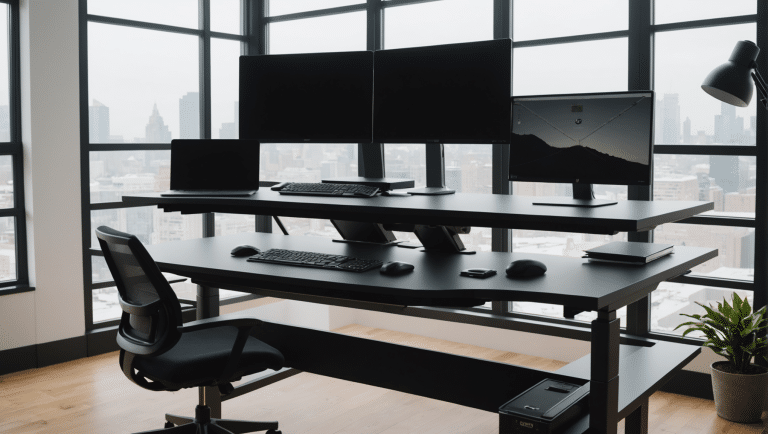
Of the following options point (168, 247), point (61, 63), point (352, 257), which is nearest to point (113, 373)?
point (168, 247)

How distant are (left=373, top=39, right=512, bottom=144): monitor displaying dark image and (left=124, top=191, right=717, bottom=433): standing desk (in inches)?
11.7

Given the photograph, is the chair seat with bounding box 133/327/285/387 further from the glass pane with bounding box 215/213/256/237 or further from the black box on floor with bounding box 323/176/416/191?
the glass pane with bounding box 215/213/256/237

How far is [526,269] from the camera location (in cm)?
224

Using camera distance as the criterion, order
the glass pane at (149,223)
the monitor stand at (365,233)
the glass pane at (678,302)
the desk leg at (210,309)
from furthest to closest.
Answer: the glass pane at (149,223) → the glass pane at (678,302) → the desk leg at (210,309) → the monitor stand at (365,233)

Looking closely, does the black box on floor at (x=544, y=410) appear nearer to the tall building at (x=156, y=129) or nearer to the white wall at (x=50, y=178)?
the white wall at (x=50, y=178)

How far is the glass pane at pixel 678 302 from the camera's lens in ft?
12.2

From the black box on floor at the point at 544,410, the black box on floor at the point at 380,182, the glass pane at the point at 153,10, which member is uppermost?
the glass pane at the point at 153,10

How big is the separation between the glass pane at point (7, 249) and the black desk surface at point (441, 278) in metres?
1.72

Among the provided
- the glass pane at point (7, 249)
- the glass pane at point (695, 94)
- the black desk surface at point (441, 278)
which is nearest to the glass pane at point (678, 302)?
the glass pane at point (695, 94)

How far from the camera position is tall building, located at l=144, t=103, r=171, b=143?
15.8ft

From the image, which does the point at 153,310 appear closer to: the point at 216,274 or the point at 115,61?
the point at 216,274

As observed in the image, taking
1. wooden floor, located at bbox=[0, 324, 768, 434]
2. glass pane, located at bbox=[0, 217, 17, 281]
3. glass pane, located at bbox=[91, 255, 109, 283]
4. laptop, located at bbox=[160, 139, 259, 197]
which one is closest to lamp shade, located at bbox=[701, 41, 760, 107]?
wooden floor, located at bbox=[0, 324, 768, 434]

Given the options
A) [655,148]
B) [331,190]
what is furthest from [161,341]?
[655,148]

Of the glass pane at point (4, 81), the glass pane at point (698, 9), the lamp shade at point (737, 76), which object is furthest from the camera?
the glass pane at point (4, 81)
